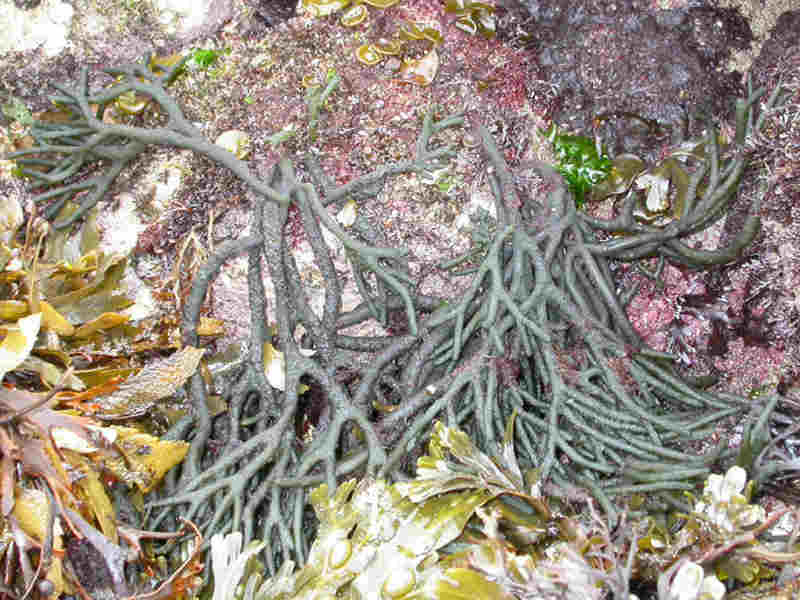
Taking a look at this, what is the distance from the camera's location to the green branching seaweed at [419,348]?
4.91 ft

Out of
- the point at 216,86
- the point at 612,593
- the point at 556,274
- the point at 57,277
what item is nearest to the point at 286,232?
the point at 216,86

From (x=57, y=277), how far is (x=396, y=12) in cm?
104

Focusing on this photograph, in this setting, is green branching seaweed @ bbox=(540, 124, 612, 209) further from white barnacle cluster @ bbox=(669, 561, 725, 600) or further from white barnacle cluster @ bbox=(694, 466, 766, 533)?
white barnacle cluster @ bbox=(669, 561, 725, 600)

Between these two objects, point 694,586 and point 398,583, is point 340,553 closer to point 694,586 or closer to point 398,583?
point 398,583

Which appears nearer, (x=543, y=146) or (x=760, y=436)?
(x=760, y=436)

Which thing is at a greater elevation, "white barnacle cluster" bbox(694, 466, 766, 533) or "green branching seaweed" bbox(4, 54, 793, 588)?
"green branching seaweed" bbox(4, 54, 793, 588)

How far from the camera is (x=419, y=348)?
5.36 feet

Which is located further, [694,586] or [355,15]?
[355,15]

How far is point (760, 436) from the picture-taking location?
1.30m

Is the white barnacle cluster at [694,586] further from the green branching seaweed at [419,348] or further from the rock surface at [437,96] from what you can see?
the rock surface at [437,96]

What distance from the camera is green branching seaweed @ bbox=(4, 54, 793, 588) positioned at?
1498mm

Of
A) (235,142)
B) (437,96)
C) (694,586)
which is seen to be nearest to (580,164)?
(437,96)

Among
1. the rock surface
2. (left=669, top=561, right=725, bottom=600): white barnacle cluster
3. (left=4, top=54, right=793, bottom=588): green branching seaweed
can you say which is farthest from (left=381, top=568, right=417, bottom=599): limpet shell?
the rock surface

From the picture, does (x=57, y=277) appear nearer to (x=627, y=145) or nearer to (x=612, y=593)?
(x=612, y=593)
